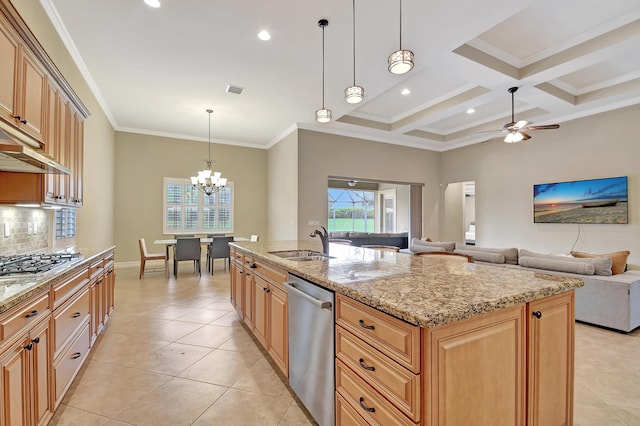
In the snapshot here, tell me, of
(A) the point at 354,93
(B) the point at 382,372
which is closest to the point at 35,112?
(A) the point at 354,93

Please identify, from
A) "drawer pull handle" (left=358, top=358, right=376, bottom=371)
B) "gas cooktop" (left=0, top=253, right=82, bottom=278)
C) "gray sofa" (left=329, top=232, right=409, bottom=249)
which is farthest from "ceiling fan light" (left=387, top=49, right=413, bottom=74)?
"gray sofa" (left=329, top=232, right=409, bottom=249)

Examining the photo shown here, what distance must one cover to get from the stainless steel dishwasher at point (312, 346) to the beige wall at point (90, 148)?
126 inches

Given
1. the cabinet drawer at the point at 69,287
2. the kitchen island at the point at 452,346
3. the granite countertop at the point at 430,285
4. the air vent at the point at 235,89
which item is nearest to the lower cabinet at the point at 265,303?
the granite countertop at the point at 430,285

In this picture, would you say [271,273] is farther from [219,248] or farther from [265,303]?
[219,248]

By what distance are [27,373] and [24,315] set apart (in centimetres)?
29

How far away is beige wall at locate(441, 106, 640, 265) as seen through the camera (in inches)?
197

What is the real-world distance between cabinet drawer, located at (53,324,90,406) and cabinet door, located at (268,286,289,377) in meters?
1.32

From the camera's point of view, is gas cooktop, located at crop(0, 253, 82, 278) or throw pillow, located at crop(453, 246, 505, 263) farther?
throw pillow, located at crop(453, 246, 505, 263)

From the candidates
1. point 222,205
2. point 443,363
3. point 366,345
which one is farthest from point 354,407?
point 222,205

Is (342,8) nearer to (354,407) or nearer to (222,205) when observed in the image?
(354,407)

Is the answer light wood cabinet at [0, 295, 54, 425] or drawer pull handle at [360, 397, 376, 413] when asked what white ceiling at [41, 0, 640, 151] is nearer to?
light wood cabinet at [0, 295, 54, 425]

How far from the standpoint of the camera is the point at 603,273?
328 centimetres

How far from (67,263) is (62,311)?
0.38 meters

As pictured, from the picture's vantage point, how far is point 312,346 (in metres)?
1.70
